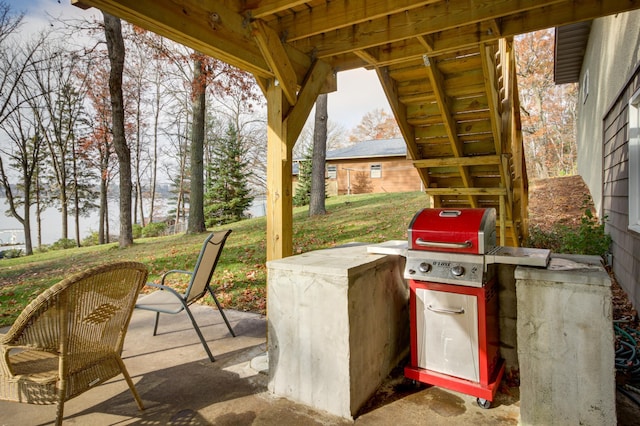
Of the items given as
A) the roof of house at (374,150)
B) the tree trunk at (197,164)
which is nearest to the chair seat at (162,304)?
the tree trunk at (197,164)

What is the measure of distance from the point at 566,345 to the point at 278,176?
2189 millimetres

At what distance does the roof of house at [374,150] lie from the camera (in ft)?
63.1

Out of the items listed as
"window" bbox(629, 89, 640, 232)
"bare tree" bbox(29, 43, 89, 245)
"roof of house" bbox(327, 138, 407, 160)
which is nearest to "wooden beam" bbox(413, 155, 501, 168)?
"window" bbox(629, 89, 640, 232)

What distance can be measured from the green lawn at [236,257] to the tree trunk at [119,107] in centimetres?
80

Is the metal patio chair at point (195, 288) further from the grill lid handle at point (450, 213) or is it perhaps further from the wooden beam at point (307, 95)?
the grill lid handle at point (450, 213)

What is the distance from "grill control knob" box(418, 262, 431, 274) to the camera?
2.43 m

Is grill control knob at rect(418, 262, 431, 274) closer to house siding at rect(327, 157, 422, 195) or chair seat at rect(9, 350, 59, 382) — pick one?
chair seat at rect(9, 350, 59, 382)

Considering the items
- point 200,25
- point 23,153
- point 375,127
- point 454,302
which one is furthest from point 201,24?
point 375,127

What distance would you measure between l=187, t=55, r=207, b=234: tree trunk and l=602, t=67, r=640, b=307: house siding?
9211 mm

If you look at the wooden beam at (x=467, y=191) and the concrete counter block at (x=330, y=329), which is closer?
the concrete counter block at (x=330, y=329)

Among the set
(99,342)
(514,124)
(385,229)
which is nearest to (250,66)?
(99,342)

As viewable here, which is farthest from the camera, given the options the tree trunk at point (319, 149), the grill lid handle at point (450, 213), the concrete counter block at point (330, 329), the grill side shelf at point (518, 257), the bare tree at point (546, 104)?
the bare tree at point (546, 104)

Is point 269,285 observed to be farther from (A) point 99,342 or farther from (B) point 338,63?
(B) point 338,63

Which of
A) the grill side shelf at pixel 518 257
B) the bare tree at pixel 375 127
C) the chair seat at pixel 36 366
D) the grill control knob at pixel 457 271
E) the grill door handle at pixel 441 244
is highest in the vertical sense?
the bare tree at pixel 375 127
